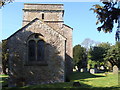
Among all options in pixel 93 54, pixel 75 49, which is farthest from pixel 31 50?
pixel 93 54

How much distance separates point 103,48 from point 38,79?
3489 cm

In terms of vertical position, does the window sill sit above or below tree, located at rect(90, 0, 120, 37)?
below

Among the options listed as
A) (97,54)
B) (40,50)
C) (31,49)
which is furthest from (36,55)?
(97,54)

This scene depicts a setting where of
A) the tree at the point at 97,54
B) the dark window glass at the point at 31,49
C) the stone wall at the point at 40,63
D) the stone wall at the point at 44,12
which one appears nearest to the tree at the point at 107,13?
the stone wall at the point at 40,63

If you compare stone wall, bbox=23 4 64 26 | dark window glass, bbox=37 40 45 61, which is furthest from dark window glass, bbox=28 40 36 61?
stone wall, bbox=23 4 64 26

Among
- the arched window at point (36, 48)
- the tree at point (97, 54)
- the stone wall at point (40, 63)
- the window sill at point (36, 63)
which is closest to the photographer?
the stone wall at point (40, 63)

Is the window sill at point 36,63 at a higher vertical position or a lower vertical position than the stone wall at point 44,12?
lower

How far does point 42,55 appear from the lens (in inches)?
752

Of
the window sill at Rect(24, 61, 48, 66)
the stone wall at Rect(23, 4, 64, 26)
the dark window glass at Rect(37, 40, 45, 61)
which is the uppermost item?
the stone wall at Rect(23, 4, 64, 26)

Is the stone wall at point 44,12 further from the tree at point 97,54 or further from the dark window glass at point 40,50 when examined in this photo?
the tree at point 97,54

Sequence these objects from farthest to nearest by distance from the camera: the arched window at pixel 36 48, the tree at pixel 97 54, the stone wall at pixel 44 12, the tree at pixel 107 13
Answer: the tree at pixel 97 54 → the stone wall at pixel 44 12 → the arched window at pixel 36 48 → the tree at pixel 107 13

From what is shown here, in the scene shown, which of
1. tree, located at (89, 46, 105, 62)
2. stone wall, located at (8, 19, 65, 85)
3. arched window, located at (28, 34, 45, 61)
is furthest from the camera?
tree, located at (89, 46, 105, 62)

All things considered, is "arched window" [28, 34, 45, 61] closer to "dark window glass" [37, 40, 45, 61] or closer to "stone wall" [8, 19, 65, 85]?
"dark window glass" [37, 40, 45, 61]

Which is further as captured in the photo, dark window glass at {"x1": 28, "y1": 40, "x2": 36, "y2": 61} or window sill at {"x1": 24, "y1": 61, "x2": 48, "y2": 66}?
dark window glass at {"x1": 28, "y1": 40, "x2": 36, "y2": 61}
